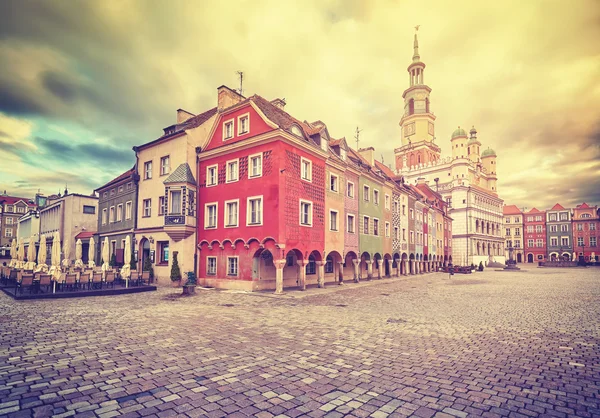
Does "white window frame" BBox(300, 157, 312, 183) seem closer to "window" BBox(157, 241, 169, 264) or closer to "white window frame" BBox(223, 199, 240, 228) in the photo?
"white window frame" BBox(223, 199, 240, 228)

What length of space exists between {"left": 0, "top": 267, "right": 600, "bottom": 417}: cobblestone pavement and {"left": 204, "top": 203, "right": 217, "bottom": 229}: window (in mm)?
11740

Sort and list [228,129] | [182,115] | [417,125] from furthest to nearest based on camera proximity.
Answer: [417,125] → [182,115] → [228,129]

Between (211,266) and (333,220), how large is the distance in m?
10.3

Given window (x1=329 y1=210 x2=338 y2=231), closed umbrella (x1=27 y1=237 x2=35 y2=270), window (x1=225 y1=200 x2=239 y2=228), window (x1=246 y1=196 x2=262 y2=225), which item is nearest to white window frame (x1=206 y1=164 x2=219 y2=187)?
window (x1=225 y1=200 x2=239 y2=228)

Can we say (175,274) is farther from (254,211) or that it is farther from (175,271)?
(254,211)

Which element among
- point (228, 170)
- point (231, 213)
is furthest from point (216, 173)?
point (231, 213)

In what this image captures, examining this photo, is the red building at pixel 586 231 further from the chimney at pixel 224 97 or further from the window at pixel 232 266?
the chimney at pixel 224 97

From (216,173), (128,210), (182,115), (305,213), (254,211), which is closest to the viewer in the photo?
(254,211)

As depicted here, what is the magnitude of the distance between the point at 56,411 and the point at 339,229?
22.9 m

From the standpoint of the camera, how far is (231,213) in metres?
23.4

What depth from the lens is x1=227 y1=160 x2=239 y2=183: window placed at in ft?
77.0

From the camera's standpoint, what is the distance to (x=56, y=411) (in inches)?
190

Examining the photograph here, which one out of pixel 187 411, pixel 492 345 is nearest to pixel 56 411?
pixel 187 411

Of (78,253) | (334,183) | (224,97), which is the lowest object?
(78,253)
